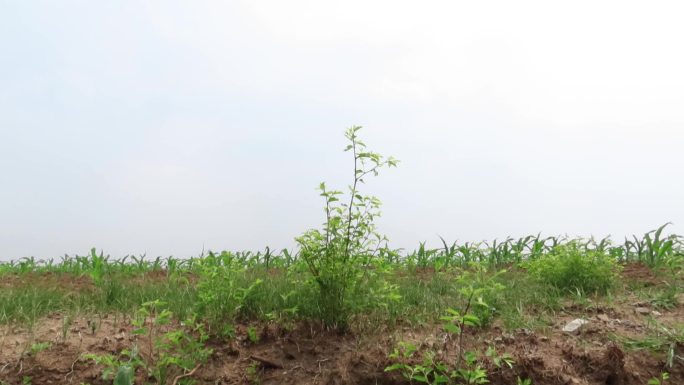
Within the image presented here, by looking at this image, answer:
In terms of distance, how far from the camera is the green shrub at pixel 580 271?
542 centimetres

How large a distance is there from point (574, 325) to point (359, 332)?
1.64 metres

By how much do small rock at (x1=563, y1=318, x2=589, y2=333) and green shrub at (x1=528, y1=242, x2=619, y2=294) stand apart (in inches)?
32.5

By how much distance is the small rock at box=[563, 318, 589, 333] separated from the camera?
14.5ft

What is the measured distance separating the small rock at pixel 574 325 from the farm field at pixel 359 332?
0.03m

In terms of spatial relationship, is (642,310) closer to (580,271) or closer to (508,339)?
(580,271)

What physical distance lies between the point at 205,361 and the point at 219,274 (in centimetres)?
83

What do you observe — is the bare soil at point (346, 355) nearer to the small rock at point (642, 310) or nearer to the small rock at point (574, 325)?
the small rock at point (574, 325)

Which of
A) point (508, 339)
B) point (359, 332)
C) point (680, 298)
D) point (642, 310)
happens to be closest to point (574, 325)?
point (508, 339)

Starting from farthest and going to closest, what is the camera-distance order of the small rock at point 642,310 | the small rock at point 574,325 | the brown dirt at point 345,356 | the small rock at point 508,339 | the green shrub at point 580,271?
1. the green shrub at point 580,271
2. the small rock at point 642,310
3. the small rock at point 574,325
4. the small rock at point 508,339
5. the brown dirt at point 345,356

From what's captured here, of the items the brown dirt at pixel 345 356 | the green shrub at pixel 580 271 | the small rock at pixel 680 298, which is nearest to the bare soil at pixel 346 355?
the brown dirt at pixel 345 356

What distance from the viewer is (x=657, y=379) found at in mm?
3867

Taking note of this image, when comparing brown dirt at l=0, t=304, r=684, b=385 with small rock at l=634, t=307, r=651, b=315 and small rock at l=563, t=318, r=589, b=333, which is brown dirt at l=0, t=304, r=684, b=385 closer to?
small rock at l=563, t=318, r=589, b=333

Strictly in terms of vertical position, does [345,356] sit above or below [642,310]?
below

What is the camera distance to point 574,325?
176 inches
